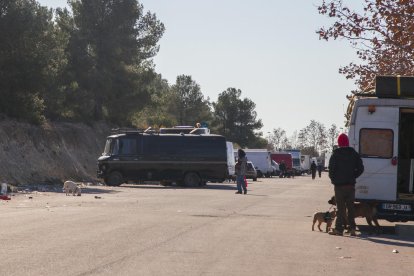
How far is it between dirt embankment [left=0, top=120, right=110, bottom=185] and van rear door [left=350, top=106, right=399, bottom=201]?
25.6m

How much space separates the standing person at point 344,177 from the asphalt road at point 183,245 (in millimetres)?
446

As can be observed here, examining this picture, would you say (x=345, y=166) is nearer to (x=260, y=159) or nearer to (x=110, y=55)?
(x=110, y=55)

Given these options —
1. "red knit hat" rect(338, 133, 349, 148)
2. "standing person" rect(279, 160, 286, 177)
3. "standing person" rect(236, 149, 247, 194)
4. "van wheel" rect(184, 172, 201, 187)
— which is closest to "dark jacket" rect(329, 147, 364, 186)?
"red knit hat" rect(338, 133, 349, 148)

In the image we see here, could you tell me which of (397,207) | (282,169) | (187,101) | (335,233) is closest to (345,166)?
(335,233)

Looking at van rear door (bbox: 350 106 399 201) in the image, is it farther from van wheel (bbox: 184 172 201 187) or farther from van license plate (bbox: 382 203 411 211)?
van wheel (bbox: 184 172 201 187)

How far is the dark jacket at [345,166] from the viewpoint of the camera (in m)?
16.5

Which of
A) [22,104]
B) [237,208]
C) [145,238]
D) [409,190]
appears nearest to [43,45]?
[22,104]

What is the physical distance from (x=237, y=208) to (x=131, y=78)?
128 ft

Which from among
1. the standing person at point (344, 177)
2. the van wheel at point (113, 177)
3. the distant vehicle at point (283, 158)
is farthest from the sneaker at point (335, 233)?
the distant vehicle at point (283, 158)

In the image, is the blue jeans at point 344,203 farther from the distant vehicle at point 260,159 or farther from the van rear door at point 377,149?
the distant vehicle at point 260,159

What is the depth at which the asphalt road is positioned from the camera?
418 inches

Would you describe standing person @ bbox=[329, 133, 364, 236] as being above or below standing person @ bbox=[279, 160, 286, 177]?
below

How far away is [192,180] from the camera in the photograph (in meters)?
44.0

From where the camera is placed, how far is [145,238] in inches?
551
